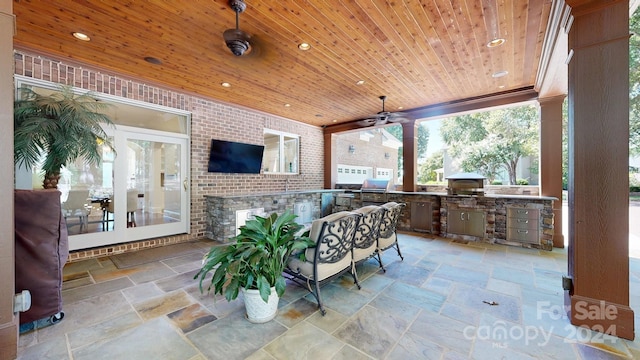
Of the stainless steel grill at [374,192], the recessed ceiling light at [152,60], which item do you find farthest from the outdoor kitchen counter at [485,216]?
the recessed ceiling light at [152,60]

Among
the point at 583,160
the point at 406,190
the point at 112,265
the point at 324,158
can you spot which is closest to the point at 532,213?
the point at 406,190

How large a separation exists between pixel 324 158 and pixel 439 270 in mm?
5021

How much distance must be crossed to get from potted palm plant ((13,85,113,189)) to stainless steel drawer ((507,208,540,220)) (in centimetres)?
639

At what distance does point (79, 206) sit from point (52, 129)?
154cm

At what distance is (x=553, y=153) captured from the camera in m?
4.23

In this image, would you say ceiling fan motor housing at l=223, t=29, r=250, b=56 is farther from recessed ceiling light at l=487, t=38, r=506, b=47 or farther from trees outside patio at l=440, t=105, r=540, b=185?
trees outside patio at l=440, t=105, r=540, b=185

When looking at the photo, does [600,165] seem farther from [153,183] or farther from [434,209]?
[153,183]

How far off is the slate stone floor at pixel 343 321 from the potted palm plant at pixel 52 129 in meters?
1.43

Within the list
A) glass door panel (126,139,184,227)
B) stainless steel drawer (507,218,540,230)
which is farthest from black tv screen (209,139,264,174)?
stainless steel drawer (507,218,540,230)

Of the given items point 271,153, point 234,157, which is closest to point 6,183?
point 234,157

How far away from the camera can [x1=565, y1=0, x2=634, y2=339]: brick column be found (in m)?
1.90

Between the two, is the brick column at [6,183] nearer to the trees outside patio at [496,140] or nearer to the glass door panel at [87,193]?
the glass door panel at [87,193]

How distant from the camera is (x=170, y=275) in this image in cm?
303

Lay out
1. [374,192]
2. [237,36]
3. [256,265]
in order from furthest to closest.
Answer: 1. [374,192]
2. [237,36]
3. [256,265]
